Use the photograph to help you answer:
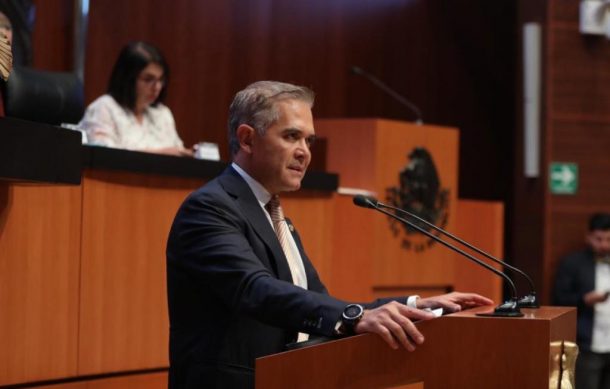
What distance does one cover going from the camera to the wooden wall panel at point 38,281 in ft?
12.7

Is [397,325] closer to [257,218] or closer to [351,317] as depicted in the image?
[351,317]

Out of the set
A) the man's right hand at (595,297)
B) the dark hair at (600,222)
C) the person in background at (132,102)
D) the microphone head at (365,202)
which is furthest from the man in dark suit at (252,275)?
the dark hair at (600,222)

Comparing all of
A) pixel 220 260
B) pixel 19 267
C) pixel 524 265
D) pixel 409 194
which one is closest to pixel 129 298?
pixel 19 267

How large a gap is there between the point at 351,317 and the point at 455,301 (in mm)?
349

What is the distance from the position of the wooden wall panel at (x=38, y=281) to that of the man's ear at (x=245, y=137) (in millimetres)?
1079

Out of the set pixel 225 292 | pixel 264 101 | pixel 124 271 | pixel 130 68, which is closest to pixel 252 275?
pixel 225 292

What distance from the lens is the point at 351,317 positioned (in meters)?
2.45

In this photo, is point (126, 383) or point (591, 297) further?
point (591, 297)

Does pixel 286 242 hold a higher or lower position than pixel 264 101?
lower

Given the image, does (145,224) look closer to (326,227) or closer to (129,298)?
(129,298)

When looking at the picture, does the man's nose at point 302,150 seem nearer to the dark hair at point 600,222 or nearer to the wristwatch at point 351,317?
the wristwatch at point 351,317

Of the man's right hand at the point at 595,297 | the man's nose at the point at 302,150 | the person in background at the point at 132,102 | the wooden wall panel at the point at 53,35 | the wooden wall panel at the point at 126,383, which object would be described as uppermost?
the wooden wall panel at the point at 53,35

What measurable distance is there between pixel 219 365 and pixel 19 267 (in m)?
1.41

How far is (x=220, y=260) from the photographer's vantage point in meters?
2.71
